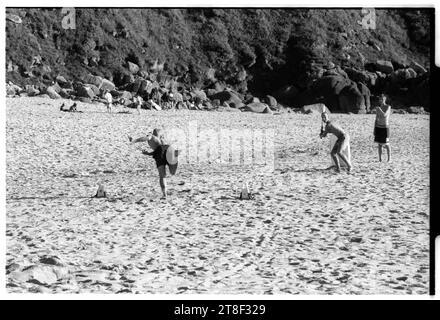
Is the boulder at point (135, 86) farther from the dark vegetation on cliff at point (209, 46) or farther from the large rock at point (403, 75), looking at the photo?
the large rock at point (403, 75)

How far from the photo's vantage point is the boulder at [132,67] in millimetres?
49503

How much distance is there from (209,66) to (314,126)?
2384 centimetres

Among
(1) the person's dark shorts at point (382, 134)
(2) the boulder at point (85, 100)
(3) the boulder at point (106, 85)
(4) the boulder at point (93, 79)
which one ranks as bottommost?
(1) the person's dark shorts at point (382, 134)

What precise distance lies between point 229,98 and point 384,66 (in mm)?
18369

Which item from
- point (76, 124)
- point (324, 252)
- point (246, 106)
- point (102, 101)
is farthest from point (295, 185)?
point (246, 106)

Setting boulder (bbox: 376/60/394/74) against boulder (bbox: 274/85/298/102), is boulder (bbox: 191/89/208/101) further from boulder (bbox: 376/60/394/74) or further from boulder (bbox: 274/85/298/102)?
boulder (bbox: 376/60/394/74)

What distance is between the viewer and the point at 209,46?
51.6 meters

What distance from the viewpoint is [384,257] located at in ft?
24.7

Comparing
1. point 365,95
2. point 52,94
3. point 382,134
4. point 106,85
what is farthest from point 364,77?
point 382,134

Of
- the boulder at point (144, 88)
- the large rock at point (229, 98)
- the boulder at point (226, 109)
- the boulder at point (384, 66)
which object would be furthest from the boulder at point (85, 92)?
the boulder at point (384, 66)

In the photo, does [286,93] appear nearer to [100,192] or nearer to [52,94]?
[52,94]

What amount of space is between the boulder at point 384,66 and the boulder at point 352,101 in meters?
11.3

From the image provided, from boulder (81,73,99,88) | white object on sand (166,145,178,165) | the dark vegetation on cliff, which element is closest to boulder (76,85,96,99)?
boulder (81,73,99,88)
